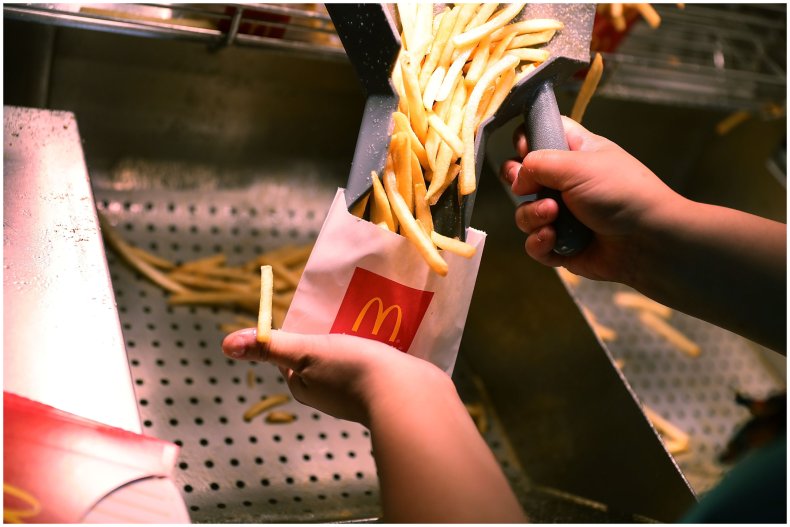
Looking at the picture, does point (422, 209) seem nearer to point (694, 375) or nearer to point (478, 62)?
point (478, 62)

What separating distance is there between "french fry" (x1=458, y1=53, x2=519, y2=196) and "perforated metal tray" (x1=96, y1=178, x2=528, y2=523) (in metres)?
0.94

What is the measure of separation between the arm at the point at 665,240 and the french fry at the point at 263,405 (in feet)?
2.74

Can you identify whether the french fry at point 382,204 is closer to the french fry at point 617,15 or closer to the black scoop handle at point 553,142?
the black scoop handle at point 553,142

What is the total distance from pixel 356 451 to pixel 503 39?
1104 millimetres

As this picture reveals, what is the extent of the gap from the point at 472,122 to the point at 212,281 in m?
1.09

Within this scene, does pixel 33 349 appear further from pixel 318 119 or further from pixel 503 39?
pixel 318 119

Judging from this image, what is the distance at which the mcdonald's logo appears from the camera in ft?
4.24

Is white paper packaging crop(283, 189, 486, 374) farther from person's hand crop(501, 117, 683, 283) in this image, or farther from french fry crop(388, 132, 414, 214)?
person's hand crop(501, 117, 683, 283)

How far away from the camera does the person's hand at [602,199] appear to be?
139 centimetres

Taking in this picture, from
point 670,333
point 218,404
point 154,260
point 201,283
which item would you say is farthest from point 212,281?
point 670,333

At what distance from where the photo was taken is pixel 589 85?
1618 millimetres

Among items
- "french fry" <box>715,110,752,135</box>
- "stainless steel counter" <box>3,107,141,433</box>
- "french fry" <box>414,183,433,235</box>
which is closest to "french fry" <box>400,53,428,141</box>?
"french fry" <box>414,183,433,235</box>

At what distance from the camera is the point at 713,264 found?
1335 mm

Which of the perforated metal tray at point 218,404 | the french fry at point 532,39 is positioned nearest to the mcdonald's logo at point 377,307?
the french fry at point 532,39
